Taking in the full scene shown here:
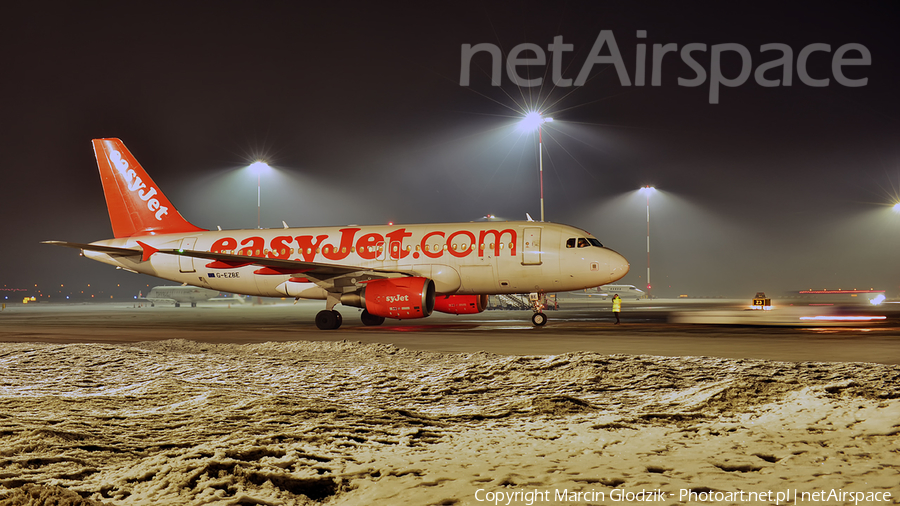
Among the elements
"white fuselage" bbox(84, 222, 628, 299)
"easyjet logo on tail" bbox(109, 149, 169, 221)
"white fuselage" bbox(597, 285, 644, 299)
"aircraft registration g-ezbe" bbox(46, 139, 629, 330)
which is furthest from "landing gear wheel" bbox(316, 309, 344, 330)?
"white fuselage" bbox(597, 285, 644, 299)

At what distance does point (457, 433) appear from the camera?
5734 mm

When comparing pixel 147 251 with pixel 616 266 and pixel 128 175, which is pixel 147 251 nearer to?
pixel 128 175

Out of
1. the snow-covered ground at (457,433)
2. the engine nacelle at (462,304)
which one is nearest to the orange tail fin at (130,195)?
the engine nacelle at (462,304)

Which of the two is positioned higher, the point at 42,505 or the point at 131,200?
the point at 131,200

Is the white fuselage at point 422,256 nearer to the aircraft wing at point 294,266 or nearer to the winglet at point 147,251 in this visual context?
the winglet at point 147,251

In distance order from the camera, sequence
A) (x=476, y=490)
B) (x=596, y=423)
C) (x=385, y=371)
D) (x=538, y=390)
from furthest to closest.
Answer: (x=385, y=371)
(x=538, y=390)
(x=596, y=423)
(x=476, y=490)

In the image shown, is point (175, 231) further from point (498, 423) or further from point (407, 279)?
point (498, 423)

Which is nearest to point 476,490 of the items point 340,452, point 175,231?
point 340,452

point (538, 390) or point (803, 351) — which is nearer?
point (538, 390)

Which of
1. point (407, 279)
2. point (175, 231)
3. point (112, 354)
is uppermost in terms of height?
point (175, 231)

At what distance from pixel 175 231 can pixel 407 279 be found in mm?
12755

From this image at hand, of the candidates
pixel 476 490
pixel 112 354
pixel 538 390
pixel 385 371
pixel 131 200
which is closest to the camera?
pixel 476 490

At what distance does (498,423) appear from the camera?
613 cm

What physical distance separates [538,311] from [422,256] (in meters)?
4.81
